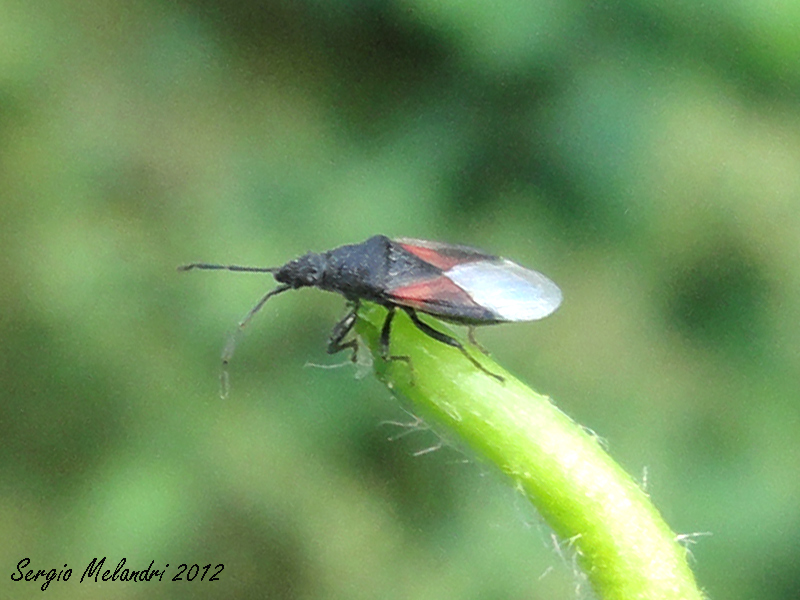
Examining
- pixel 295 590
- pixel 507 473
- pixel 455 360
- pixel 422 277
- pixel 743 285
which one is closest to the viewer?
pixel 507 473

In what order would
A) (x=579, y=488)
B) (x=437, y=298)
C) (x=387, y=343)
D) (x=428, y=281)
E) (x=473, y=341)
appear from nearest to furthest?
(x=579, y=488) < (x=387, y=343) < (x=473, y=341) < (x=437, y=298) < (x=428, y=281)

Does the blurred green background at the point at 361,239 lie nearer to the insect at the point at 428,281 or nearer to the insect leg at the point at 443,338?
the insect at the point at 428,281

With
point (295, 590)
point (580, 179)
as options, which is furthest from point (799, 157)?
point (295, 590)

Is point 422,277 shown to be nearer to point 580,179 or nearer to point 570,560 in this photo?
point 570,560

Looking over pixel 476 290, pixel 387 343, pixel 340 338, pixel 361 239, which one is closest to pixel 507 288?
pixel 476 290

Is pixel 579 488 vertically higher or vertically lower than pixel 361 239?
higher

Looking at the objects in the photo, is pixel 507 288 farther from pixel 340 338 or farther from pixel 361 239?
pixel 361 239
